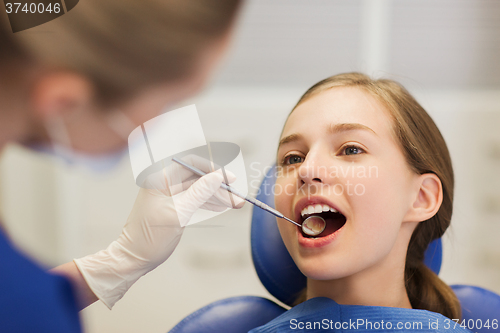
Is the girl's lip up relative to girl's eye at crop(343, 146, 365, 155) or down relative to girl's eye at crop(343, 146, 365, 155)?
down

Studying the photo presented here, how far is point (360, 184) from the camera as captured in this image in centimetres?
78

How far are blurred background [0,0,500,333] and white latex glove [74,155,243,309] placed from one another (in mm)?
350

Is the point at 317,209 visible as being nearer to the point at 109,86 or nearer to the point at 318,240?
the point at 318,240

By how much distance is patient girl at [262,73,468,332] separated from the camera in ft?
2.55

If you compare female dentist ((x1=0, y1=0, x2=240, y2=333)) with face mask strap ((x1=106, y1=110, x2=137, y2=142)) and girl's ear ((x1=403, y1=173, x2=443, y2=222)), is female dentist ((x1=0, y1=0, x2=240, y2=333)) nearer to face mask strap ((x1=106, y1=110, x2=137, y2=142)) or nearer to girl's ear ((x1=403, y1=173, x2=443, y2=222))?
face mask strap ((x1=106, y1=110, x2=137, y2=142))

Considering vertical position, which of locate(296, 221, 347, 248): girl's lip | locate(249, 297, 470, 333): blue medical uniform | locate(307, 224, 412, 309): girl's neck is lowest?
locate(249, 297, 470, 333): blue medical uniform

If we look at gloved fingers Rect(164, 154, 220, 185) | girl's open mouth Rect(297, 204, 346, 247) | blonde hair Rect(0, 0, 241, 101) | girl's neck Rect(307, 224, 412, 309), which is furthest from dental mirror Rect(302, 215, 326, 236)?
blonde hair Rect(0, 0, 241, 101)

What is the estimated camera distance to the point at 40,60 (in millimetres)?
654

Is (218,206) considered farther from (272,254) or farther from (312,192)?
(272,254)

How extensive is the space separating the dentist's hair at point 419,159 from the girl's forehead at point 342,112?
0.08 ft

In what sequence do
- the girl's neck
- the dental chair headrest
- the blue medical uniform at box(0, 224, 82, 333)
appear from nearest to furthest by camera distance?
the blue medical uniform at box(0, 224, 82, 333) → the girl's neck → the dental chair headrest

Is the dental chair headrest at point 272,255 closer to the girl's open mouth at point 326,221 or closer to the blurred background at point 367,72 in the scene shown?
the blurred background at point 367,72

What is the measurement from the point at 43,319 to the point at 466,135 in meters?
1.82

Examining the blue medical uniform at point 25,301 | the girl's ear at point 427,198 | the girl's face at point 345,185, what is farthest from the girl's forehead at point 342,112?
the blue medical uniform at point 25,301
